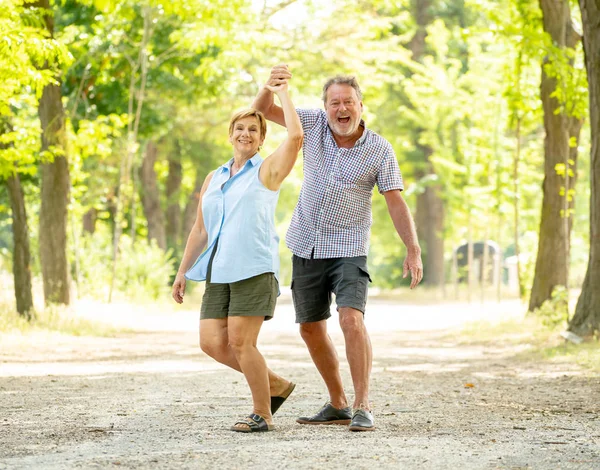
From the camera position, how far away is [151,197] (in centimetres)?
3272

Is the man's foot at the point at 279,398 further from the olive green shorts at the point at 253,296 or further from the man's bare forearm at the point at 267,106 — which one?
the man's bare forearm at the point at 267,106

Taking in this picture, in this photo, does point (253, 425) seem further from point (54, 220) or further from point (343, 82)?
point (54, 220)

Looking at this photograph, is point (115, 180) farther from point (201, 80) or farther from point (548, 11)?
point (548, 11)

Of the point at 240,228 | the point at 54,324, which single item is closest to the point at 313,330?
the point at 240,228

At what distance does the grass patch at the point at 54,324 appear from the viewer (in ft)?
52.3

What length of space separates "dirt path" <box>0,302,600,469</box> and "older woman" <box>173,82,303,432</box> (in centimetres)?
43

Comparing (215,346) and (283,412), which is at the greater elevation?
(215,346)

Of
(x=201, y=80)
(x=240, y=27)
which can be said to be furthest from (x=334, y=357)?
(x=201, y=80)

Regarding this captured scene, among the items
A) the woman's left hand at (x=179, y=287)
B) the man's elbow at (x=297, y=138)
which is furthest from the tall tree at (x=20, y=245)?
the man's elbow at (x=297, y=138)

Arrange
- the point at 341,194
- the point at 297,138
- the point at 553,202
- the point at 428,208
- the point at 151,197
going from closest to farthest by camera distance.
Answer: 1. the point at 297,138
2. the point at 341,194
3. the point at 553,202
4. the point at 151,197
5. the point at 428,208

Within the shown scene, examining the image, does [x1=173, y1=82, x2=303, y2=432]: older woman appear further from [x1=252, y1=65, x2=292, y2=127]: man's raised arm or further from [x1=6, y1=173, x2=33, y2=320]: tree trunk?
[x1=6, y1=173, x2=33, y2=320]: tree trunk

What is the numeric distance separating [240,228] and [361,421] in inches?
52.2

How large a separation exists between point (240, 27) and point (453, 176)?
1075 centimetres

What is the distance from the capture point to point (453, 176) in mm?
32156
